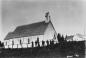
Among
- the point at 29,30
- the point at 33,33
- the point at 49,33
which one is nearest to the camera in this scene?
the point at 49,33

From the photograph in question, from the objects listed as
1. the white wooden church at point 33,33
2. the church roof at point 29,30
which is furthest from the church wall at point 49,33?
the church roof at point 29,30

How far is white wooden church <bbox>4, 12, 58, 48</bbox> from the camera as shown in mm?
39625

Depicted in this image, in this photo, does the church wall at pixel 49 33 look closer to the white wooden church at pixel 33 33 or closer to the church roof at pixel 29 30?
the white wooden church at pixel 33 33

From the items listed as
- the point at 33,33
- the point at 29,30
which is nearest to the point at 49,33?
the point at 33,33

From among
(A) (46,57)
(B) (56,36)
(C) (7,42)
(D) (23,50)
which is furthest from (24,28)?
(A) (46,57)

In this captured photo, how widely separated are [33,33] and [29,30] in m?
A: 2.61

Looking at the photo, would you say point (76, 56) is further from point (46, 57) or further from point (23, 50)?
point (23, 50)

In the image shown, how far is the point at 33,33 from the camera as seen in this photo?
41781 mm

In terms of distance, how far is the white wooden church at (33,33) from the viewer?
3962cm

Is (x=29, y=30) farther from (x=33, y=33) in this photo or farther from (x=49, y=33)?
(x=49, y=33)

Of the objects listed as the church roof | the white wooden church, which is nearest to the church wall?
the white wooden church

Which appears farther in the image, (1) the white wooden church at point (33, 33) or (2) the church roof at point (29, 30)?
(2) the church roof at point (29, 30)

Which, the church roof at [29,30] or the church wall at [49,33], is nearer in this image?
the church wall at [49,33]

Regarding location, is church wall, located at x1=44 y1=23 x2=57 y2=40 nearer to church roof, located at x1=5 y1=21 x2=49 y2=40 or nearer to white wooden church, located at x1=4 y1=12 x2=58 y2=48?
white wooden church, located at x1=4 y1=12 x2=58 y2=48
